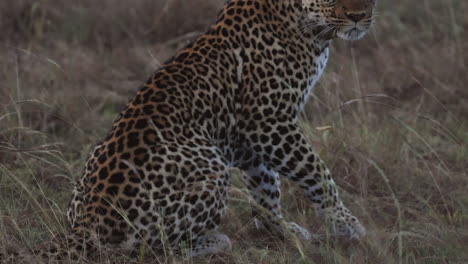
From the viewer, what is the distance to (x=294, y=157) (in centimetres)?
614

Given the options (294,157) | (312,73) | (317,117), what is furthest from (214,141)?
(317,117)

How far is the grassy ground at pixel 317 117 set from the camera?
5750mm

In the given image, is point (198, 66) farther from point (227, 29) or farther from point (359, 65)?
point (359, 65)

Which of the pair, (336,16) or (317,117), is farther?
(317,117)

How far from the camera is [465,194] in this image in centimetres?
605

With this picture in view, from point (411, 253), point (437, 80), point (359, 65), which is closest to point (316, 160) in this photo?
point (411, 253)

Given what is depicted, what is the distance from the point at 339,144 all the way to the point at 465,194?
168cm

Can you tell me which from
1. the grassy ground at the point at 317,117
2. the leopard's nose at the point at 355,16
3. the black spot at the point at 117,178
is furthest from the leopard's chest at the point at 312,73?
the black spot at the point at 117,178

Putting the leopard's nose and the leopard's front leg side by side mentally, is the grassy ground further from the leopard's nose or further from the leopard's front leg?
the leopard's nose

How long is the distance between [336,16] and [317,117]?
9.10 feet

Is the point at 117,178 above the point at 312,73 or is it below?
below

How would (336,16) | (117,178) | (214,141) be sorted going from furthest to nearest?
(336,16) → (214,141) → (117,178)

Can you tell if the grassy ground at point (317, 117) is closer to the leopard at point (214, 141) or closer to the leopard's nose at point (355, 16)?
the leopard at point (214, 141)

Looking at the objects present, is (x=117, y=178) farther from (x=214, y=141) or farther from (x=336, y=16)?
(x=336, y=16)
